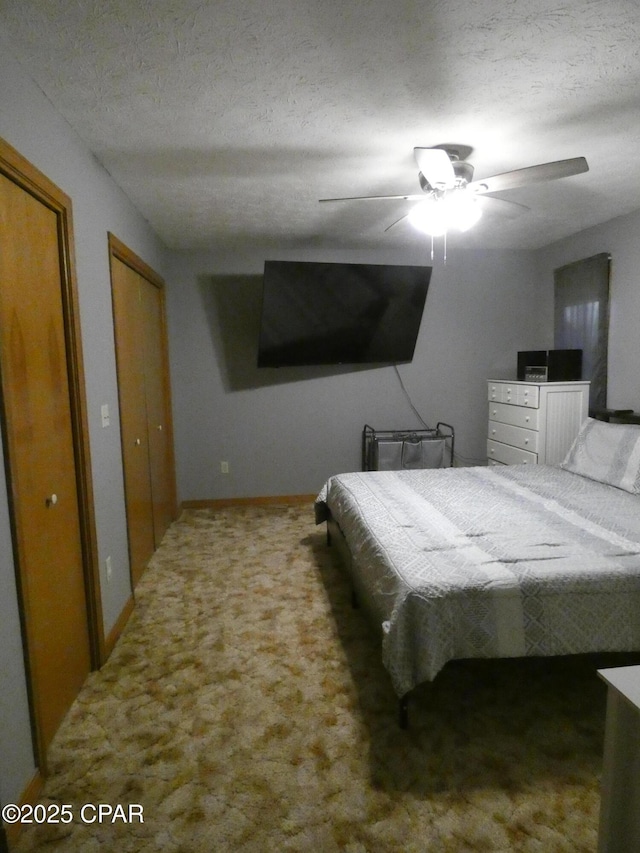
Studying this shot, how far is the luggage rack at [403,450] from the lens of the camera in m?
4.23

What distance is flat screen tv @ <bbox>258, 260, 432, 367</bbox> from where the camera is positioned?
3.88 meters

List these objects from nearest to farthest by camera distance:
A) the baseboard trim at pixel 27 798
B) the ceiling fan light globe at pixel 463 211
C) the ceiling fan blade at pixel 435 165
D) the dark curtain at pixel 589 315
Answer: the baseboard trim at pixel 27 798
the ceiling fan blade at pixel 435 165
the ceiling fan light globe at pixel 463 211
the dark curtain at pixel 589 315

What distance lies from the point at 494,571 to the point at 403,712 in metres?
0.59

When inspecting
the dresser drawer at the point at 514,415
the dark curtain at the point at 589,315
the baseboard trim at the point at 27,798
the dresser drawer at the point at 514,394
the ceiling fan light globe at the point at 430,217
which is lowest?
the baseboard trim at the point at 27,798

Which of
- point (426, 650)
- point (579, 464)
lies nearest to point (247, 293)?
point (579, 464)

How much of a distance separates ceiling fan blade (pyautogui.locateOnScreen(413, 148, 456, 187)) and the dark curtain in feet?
6.90

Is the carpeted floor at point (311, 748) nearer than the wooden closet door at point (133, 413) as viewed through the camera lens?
Yes

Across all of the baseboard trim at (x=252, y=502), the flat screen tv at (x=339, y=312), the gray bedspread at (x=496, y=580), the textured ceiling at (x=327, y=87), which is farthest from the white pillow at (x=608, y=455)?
the baseboard trim at (x=252, y=502)

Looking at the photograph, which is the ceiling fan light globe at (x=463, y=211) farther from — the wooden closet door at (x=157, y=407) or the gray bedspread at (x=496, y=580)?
the wooden closet door at (x=157, y=407)

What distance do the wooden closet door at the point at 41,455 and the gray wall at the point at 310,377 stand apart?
7.69 feet

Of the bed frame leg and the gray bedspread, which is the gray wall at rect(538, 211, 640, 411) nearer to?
the gray bedspread

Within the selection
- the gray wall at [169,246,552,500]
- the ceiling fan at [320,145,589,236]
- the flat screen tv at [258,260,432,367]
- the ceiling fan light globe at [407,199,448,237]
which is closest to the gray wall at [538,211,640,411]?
the gray wall at [169,246,552,500]

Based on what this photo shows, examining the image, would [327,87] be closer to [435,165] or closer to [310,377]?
[435,165]

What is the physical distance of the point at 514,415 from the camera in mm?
4016
